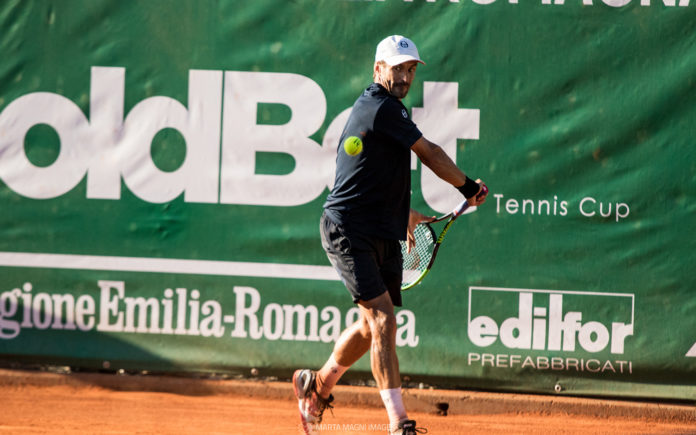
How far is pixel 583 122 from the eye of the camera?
5.13m

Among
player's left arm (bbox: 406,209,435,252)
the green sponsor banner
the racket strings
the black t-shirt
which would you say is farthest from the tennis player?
the green sponsor banner

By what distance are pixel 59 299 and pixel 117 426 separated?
100 cm

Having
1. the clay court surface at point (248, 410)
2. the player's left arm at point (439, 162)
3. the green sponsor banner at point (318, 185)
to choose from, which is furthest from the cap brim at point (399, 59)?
the clay court surface at point (248, 410)

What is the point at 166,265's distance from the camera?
17.8 feet

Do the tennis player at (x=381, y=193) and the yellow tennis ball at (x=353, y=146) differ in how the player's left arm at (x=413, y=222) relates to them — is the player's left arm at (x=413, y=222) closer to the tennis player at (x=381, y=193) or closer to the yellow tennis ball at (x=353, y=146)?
the tennis player at (x=381, y=193)

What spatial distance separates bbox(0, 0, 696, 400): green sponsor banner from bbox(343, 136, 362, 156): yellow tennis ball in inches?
49.8

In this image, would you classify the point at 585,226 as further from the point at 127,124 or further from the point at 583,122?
the point at 127,124

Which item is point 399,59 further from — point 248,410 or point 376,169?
point 248,410

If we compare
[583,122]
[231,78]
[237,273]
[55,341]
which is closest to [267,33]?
[231,78]

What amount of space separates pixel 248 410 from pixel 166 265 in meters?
0.93

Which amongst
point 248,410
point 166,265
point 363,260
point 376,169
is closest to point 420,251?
point 363,260

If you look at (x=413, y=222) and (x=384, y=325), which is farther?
(x=413, y=222)

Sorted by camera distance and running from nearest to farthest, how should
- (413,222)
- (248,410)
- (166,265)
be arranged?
(413,222) → (248,410) → (166,265)

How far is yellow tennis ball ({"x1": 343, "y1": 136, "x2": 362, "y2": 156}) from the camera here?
401 cm
